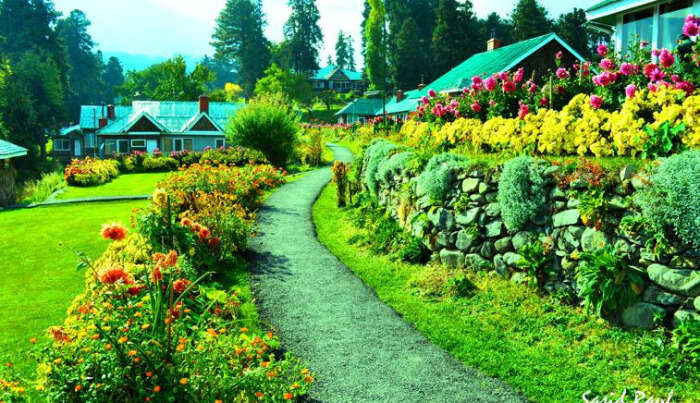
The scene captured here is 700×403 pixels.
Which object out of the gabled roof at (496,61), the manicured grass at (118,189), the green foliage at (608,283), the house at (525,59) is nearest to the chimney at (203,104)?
the manicured grass at (118,189)

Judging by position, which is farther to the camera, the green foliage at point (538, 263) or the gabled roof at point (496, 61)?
the gabled roof at point (496, 61)

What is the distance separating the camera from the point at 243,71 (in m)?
78.2

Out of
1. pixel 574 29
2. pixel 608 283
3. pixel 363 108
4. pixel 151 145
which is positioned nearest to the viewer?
pixel 608 283

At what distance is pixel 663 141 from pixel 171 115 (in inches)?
1783

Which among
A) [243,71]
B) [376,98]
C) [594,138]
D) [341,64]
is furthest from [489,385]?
[341,64]

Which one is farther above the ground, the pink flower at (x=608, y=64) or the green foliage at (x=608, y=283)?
the pink flower at (x=608, y=64)

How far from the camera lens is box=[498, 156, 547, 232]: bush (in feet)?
23.0

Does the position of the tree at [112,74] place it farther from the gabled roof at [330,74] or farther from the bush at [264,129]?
the bush at [264,129]

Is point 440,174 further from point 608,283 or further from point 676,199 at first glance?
point 676,199

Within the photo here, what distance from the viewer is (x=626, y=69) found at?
7.76m

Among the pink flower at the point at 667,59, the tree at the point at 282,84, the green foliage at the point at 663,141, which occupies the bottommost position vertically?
the green foliage at the point at 663,141

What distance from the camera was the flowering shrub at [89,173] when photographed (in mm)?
24812

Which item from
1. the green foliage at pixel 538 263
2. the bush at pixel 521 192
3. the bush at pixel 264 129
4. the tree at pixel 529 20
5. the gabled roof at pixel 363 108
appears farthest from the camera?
the gabled roof at pixel 363 108

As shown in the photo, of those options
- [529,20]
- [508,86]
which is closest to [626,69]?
[508,86]
